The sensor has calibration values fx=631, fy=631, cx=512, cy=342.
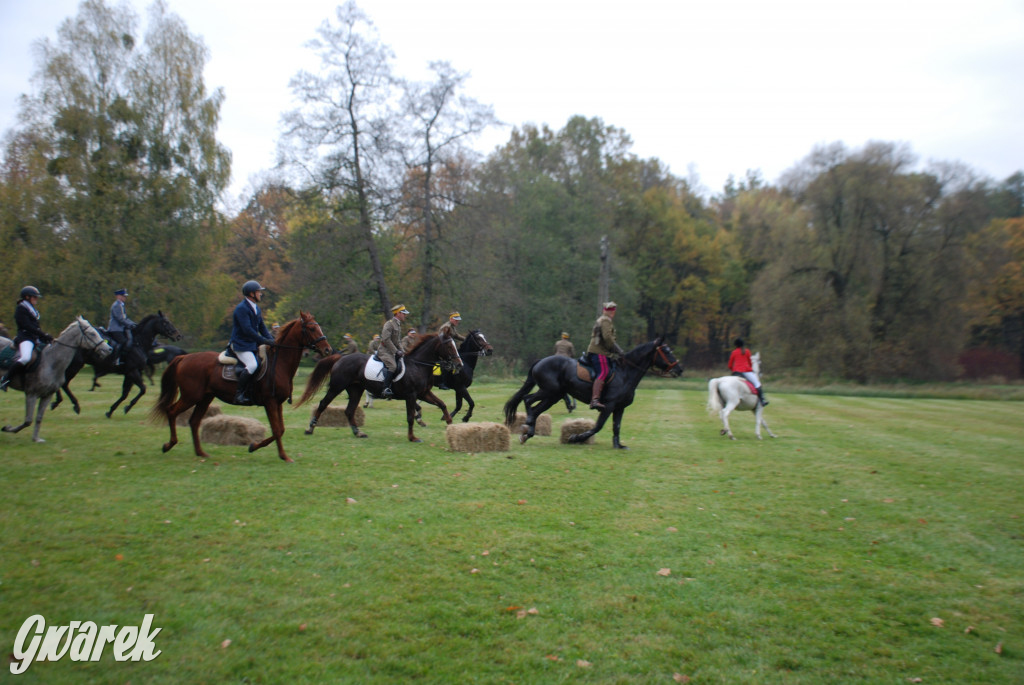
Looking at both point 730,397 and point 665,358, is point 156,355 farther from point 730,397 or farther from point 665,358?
point 730,397

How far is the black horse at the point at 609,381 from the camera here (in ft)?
39.8

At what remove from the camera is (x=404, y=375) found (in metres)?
12.5

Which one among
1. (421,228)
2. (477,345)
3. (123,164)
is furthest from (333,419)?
(123,164)

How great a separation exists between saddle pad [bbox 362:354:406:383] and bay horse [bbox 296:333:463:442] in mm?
54

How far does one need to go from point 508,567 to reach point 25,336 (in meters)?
9.44

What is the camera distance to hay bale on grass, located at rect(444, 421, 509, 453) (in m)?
11.0

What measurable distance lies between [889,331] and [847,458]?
3531cm

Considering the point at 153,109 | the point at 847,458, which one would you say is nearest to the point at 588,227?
the point at 153,109

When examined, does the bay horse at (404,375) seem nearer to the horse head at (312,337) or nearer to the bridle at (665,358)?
the horse head at (312,337)

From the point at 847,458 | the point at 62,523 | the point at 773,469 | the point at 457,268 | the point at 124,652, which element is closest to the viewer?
the point at 124,652

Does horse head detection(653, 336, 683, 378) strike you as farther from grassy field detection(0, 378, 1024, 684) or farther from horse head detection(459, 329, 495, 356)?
horse head detection(459, 329, 495, 356)

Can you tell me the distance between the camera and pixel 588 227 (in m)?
49.0

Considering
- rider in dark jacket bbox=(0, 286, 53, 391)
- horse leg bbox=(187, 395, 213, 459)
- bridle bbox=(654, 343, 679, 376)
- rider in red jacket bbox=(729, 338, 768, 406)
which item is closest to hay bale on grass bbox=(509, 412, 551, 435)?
bridle bbox=(654, 343, 679, 376)

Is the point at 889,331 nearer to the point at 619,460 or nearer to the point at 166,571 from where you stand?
the point at 619,460
